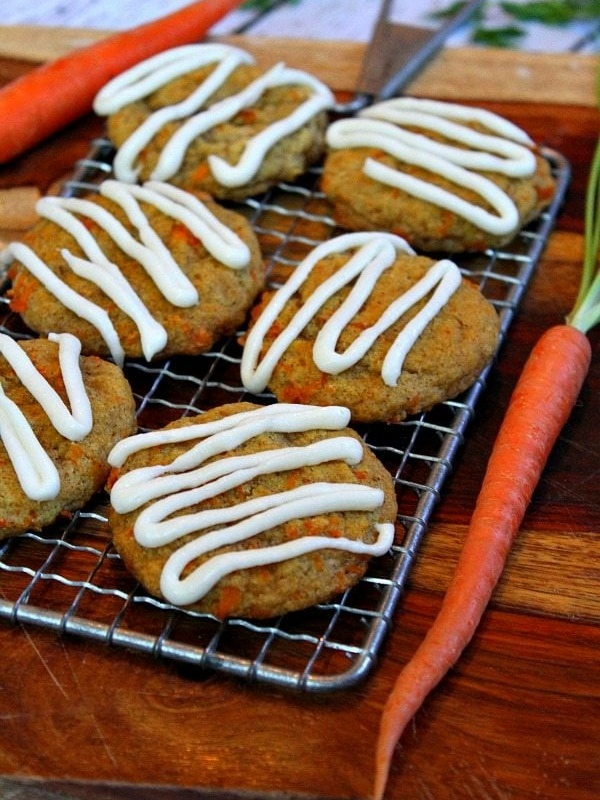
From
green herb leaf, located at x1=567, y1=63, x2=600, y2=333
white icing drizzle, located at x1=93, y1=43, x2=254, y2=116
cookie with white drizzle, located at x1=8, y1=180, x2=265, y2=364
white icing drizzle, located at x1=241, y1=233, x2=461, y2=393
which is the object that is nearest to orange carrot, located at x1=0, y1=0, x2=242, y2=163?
white icing drizzle, located at x1=93, y1=43, x2=254, y2=116

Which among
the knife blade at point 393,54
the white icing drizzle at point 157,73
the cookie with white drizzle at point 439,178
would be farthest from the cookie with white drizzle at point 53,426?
the knife blade at point 393,54

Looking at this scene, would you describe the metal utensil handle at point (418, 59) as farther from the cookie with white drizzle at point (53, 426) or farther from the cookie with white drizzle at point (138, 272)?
the cookie with white drizzle at point (53, 426)

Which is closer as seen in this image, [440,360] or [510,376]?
[440,360]

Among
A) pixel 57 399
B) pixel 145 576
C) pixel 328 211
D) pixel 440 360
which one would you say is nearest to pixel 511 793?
pixel 145 576

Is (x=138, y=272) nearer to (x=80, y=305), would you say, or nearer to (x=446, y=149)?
(x=80, y=305)

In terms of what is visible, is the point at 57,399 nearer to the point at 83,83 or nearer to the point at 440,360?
the point at 440,360

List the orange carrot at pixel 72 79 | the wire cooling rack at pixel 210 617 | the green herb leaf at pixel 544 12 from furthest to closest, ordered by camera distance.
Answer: the green herb leaf at pixel 544 12 < the orange carrot at pixel 72 79 < the wire cooling rack at pixel 210 617
